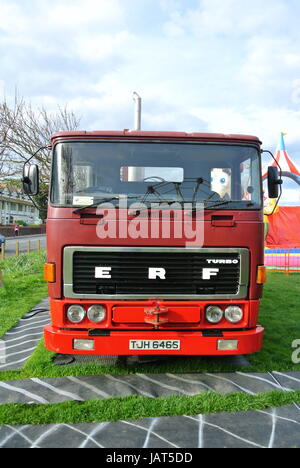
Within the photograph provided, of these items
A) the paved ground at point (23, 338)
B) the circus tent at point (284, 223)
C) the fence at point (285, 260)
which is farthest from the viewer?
the circus tent at point (284, 223)

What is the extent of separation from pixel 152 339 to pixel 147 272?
26.2 inches

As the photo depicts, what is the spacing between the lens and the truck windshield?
12.1ft

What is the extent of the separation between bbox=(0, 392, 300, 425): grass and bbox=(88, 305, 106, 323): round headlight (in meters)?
0.75

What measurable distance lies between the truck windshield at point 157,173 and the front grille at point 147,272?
54cm

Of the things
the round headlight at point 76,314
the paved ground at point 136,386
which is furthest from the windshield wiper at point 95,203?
the paved ground at point 136,386

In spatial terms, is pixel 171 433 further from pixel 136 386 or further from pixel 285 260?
pixel 285 260

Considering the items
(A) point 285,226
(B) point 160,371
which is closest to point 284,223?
(A) point 285,226

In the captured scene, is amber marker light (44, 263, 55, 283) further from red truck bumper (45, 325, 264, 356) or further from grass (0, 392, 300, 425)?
grass (0, 392, 300, 425)

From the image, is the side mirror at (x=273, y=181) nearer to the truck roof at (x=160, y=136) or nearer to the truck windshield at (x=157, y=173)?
the truck windshield at (x=157, y=173)

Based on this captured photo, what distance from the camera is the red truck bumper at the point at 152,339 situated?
3553 millimetres

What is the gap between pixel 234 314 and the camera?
3674mm

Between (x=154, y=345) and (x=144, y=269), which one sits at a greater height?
(x=144, y=269)

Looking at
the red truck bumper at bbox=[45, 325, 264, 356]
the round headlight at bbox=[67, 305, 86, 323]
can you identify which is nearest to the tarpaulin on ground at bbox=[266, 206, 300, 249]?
the red truck bumper at bbox=[45, 325, 264, 356]
